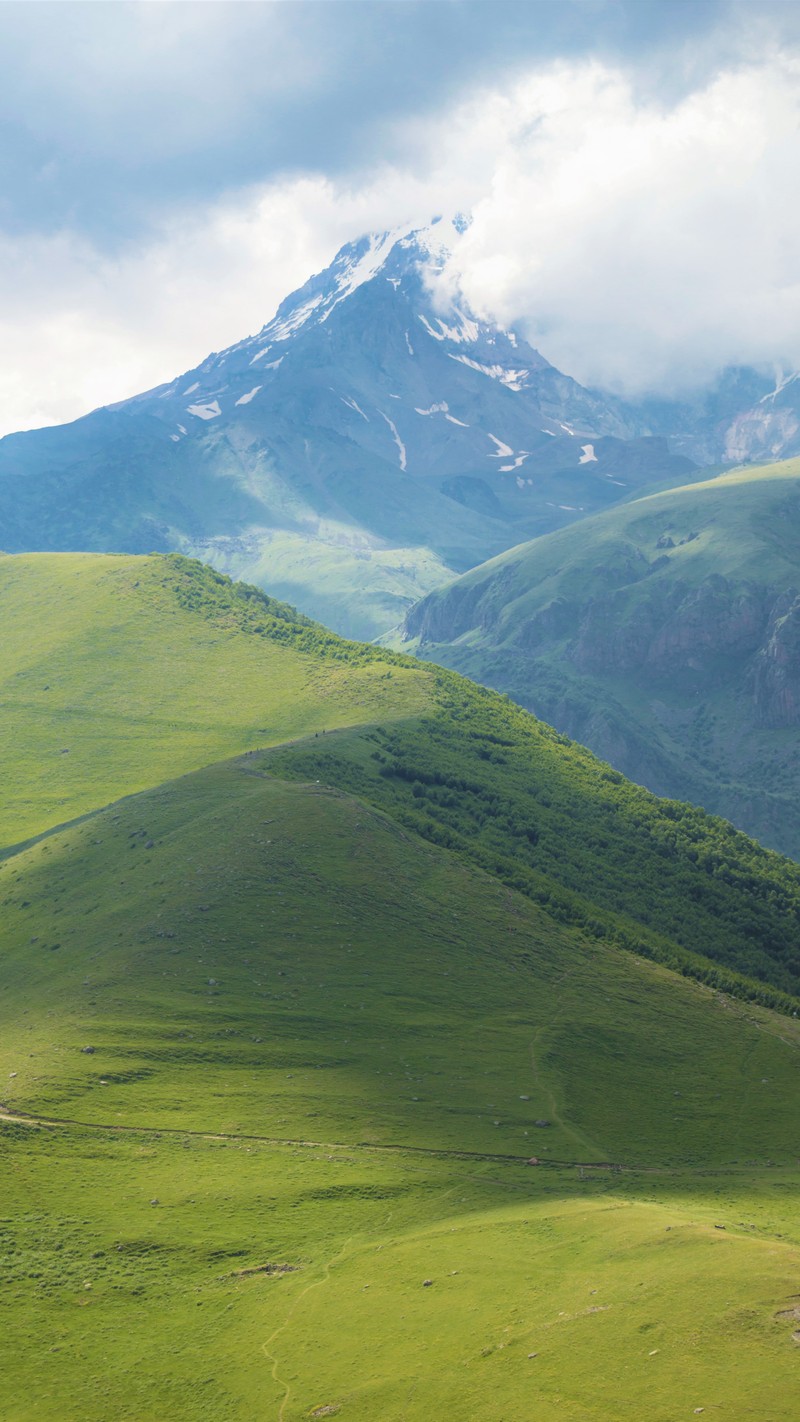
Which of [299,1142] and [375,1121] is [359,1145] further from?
[299,1142]

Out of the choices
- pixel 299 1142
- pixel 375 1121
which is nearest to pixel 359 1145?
pixel 375 1121

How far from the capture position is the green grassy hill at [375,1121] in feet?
173

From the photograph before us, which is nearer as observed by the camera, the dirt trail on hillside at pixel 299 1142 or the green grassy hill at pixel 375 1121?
the green grassy hill at pixel 375 1121

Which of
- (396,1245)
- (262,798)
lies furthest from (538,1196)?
(262,798)

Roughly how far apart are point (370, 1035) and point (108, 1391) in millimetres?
45766

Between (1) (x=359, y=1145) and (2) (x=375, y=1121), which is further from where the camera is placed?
(2) (x=375, y=1121)

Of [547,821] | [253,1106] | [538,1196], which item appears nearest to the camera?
[538,1196]

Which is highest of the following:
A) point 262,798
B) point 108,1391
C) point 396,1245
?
point 262,798

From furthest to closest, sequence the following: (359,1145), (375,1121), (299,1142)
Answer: (375,1121), (359,1145), (299,1142)

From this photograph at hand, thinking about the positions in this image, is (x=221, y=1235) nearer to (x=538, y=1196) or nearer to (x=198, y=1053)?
(x=538, y=1196)

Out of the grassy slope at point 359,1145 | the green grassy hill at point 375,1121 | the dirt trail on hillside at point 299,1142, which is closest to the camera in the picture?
the grassy slope at point 359,1145

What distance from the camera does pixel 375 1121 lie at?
83250 millimetres

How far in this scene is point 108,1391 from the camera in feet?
173

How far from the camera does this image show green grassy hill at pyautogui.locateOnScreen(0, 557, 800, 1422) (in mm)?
52625
